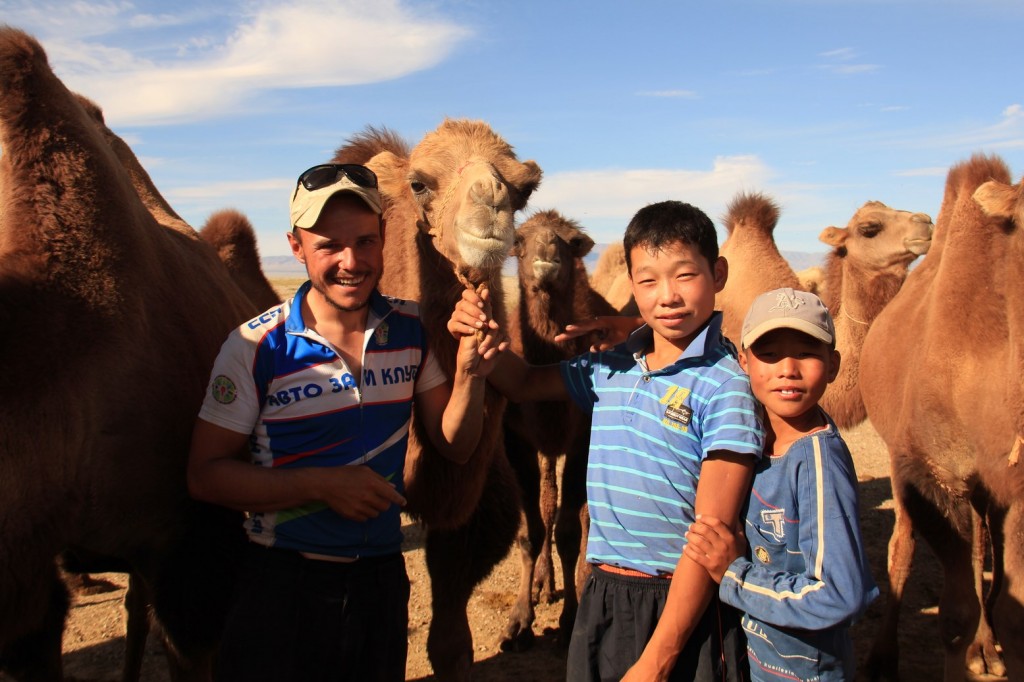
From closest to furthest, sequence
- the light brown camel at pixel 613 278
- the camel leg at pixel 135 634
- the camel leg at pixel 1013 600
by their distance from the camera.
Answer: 1. the camel leg at pixel 1013 600
2. the camel leg at pixel 135 634
3. the light brown camel at pixel 613 278

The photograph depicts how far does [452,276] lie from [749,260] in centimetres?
425

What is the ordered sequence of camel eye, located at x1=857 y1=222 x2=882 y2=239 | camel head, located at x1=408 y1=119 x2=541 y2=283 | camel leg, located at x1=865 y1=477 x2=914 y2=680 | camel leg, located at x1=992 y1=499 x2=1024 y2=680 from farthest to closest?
camel eye, located at x1=857 y1=222 x2=882 y2=239 → camel leg, located at x1=865 y1=477 x2=914 y2=680 → camel leg, located at x1=992 y1=499 x2=1024 y2=680 → camel head, located at x1=408 y1=119 x2=541 y2=283

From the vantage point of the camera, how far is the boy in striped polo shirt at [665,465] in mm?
2186

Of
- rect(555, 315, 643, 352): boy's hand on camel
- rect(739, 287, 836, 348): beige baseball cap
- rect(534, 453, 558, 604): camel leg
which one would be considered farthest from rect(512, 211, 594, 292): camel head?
rect(739, 287, 836, 348): beige baseball cap

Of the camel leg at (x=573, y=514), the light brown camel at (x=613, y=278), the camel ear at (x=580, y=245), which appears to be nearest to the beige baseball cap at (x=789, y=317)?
the camel leg at (x=573, y=514)

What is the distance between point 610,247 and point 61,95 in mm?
8280

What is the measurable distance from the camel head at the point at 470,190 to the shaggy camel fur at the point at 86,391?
1094 millimetres

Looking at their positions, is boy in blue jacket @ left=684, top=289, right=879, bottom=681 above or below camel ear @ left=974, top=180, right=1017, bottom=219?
below

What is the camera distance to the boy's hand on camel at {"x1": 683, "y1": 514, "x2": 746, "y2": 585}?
211cm

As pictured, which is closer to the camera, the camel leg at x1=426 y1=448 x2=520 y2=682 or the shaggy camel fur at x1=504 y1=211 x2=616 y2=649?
the camel leg at x1=426 y1=448 x2=520 y2=682

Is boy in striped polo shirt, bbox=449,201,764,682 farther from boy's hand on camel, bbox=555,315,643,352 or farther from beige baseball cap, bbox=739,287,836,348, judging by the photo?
boy's hand on camel, bbox=555,315,643,352

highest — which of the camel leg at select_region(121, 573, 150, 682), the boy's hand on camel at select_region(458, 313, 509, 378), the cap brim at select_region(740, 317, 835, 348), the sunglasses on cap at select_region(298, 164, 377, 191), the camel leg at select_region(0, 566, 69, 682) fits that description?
the sunglasses on cap at select_region(298, 164, 377, 191)

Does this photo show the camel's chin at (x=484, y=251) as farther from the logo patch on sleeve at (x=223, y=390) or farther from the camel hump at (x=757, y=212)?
the camel hump at (x=757, y=212)

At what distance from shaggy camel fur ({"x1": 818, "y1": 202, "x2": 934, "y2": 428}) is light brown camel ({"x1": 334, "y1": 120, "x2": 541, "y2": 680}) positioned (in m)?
3.65
